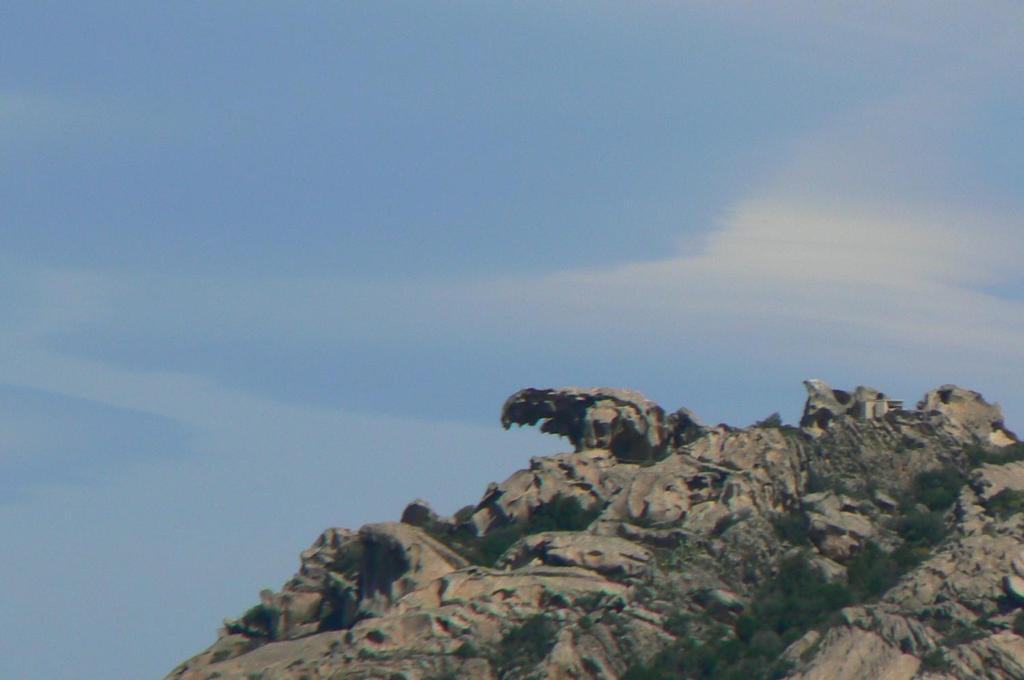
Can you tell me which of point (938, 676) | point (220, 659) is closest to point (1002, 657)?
point (938, 676)

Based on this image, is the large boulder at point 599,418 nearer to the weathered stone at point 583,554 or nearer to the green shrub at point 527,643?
the weathered stone at point 583,554

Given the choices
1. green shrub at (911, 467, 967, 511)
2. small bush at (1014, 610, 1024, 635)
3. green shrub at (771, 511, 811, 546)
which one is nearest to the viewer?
small bush at (1014, 610, 1024, 635)

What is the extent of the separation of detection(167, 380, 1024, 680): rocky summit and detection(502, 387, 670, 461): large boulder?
0.18 m

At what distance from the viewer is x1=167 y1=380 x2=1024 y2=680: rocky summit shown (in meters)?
96.7

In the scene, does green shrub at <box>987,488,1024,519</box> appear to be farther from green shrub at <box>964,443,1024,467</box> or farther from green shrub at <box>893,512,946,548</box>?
green shrub at <box>964,443,1024,467</box>

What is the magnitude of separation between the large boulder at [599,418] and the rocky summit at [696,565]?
176 millimetres

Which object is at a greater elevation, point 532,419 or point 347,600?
point 532,419

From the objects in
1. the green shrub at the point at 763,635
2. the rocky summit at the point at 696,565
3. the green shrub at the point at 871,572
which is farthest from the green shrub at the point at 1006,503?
the green shrub at the point at 763,635

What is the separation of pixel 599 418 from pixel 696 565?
2159 centimetres

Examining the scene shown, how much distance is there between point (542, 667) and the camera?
9612 centimetres

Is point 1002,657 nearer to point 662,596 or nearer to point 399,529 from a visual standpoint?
point 662,596

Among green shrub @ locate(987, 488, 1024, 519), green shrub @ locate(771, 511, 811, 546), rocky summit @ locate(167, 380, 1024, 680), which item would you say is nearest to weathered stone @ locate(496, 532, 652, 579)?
rocky summit @ locate(167, 380, 1024, 680)

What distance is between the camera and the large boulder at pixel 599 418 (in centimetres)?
12456

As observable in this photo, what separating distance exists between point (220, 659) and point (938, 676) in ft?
120
